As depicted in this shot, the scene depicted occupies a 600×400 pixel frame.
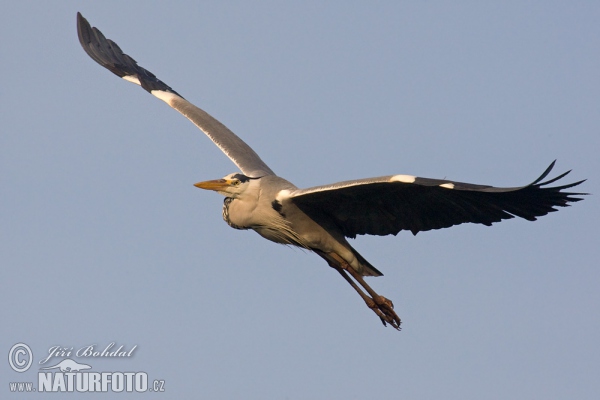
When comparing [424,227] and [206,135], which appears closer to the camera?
[424,227]

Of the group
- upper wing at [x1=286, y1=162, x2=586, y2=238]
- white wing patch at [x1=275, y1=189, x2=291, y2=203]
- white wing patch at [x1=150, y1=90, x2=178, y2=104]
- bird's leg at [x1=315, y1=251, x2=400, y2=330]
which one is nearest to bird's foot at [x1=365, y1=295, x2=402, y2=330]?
bird's leg at [x1=315, y1=251, x2=400, y2=330]

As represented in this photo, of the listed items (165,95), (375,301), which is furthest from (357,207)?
(165,95)

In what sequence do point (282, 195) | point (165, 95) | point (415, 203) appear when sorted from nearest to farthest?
point (415, 203) → point (282, 195) → point (165, 95)

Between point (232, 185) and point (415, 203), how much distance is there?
7.54ft

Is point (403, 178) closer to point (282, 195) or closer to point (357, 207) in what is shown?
point (357, 207)

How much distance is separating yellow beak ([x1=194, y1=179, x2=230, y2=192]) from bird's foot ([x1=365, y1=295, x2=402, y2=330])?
2.24 m

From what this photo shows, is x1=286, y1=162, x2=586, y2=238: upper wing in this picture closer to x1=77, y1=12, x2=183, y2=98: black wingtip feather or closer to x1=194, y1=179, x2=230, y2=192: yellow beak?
x1=194, y1=179, x2=230, y2=192: yellow beak

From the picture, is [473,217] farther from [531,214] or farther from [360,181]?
[360,181]

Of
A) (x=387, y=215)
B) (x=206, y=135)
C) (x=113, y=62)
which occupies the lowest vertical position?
(x=387, y=215)

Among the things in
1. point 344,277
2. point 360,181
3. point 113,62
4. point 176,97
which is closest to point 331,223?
point 344,277

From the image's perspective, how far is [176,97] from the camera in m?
13.8

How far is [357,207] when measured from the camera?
1066 centimetres

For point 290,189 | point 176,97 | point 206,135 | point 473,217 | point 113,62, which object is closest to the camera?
point 473,217

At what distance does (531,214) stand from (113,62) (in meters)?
7.96
